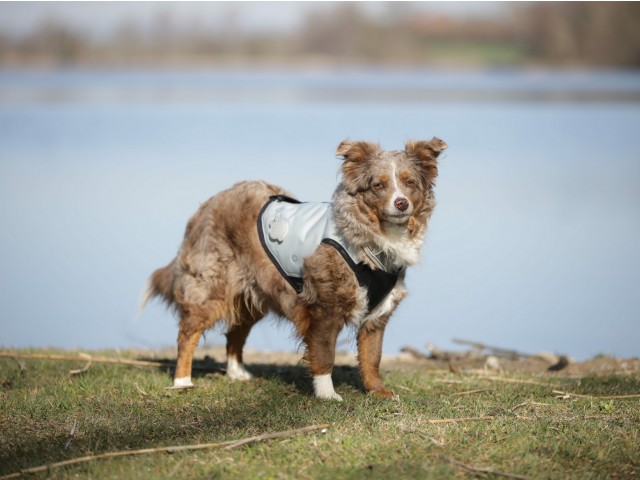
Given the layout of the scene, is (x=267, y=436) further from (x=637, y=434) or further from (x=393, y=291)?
(x=637, y=434)

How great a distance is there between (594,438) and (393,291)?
2.09 metres

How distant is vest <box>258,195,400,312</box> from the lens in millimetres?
7851

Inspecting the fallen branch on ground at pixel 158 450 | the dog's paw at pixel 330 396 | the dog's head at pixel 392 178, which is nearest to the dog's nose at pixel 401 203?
the dog's head at pixel 392 178

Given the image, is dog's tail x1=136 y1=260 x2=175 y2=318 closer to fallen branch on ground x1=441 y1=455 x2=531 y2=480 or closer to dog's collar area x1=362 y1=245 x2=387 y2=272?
dog's collar area x1=362 y1=245 x2=387 y2=272

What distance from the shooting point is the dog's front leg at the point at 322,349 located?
7.98 m

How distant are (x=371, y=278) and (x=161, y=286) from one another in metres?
2.30

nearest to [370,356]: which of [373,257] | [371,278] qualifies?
[371,278]

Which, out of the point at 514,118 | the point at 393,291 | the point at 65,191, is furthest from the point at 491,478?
the point at 514,118

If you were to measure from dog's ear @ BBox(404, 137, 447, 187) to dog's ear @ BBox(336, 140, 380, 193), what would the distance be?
0.27 metres

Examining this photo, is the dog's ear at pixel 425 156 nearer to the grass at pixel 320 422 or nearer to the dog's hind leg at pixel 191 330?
the grass at pixel 320 422

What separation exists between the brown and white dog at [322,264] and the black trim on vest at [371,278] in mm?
28

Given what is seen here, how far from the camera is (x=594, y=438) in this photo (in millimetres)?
6684

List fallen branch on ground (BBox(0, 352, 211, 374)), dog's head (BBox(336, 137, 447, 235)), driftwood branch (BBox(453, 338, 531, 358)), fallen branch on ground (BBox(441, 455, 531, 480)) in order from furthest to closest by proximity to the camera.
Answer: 1. driftwood branch (BBox(453, 338, 531, 358))
2. fallen branch on ground (BBox(0, 352, 211, 374))
3. dog's head (BBox(336, 137, 447, 235))
4. fallen branch on ground (BBox(441, 455, 531, 480))

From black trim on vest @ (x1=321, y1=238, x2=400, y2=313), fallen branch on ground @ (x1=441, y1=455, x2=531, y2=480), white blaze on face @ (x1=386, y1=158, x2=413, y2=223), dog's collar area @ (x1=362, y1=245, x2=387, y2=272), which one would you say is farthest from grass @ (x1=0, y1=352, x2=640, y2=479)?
white blaze on face @ (x1=386, y1=158, x2=413, y2=223)
